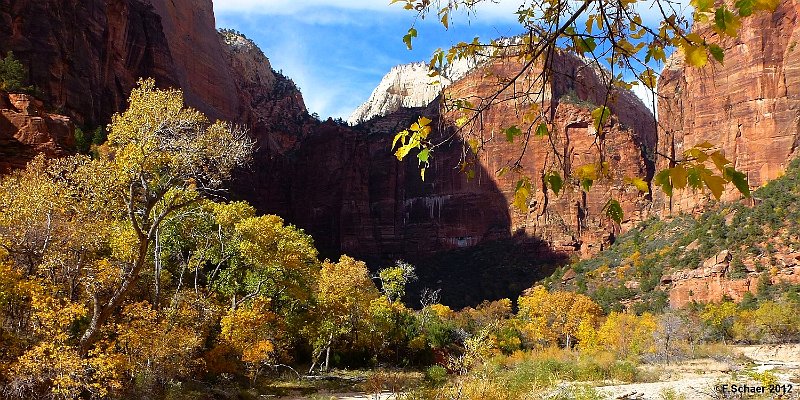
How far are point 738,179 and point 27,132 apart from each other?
31568 mm

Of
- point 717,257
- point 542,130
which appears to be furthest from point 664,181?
point 717,257

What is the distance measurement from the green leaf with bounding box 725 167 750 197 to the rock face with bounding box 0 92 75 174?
1168 inches

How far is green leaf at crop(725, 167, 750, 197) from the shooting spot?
163cm

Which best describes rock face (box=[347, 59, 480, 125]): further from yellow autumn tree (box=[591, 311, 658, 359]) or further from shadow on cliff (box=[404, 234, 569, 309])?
yellow autumn tree (box=[591, 311, 658, 359])

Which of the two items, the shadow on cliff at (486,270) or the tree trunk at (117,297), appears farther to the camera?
the shadow on cliff at (486,270)

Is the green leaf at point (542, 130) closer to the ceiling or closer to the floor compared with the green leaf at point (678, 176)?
closer to the ceiling

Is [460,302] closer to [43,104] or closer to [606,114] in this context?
[43,104]

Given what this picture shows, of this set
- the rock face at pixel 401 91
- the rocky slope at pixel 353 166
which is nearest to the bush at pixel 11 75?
the rocky slope at pixel 353 166

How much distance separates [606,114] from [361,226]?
286 ft

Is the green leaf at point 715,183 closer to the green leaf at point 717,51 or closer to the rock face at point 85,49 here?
the green leaf at point 717,51

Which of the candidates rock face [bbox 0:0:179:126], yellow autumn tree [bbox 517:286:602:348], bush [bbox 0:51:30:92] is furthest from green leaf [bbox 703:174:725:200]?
yellow autumn tree [bbox 517:286:602:348]

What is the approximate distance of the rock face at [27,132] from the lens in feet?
85.5

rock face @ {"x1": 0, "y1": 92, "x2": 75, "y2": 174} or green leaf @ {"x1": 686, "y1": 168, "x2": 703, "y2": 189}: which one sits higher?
rock face @ {"x1": 0, "y1": 92, "x2": 75, "y2": 174}

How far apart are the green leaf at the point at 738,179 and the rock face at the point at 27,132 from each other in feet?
97.3
